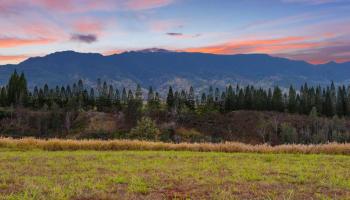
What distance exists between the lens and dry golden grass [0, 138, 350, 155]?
24.2 m

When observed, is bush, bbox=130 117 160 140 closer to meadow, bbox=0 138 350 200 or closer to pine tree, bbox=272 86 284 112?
pine tree, bbox=272 86 284 112

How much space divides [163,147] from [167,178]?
39.6 feet

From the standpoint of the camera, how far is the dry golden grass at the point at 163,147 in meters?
24.2

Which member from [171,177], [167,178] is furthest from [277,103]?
[167,178]

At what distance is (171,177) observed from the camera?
13742 mm

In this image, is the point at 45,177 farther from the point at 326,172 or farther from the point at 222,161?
the point at 326,172

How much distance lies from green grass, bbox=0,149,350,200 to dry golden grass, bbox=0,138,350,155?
14.6ft

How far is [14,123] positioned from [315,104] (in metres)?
106

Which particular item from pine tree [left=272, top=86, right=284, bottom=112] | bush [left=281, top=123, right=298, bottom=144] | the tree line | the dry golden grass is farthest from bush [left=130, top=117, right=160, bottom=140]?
the dry golden grass

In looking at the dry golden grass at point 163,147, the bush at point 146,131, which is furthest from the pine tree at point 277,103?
the dry golden grass at point 163,147

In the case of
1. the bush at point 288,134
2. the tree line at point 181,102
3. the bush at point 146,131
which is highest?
the tree line at point 181,102

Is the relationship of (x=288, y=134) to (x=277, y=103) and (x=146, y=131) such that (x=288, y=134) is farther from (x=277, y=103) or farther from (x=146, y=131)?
(x=146, y=131)

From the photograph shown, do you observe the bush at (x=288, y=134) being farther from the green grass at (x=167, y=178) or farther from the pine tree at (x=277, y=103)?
the green grass at (x=167, y=178)

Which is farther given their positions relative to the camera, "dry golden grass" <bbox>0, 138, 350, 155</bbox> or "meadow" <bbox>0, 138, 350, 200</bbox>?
"dry golden grass" <bbox>0, 138, 350, 155</bbox>
